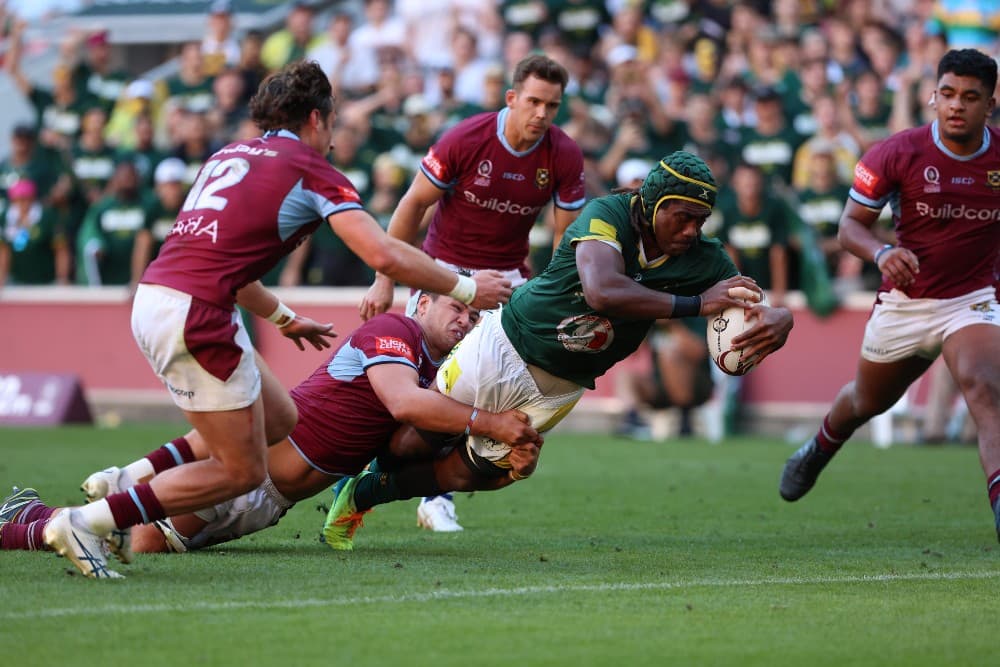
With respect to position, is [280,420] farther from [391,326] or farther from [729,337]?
[729,337]

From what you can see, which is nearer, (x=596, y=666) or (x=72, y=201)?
(x=596, y=666)

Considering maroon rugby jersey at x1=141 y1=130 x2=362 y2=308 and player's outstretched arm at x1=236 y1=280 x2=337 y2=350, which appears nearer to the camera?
maroon rugby jersey at x1=141 y1=130 x2=362 y2=308

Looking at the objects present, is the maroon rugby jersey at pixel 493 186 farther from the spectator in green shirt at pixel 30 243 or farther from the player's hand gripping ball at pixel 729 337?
the spectator in green shirt at pixel 30 243

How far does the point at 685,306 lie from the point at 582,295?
1.95ft

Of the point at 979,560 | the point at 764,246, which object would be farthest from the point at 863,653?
the point at 764,246

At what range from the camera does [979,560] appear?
7.89 metres

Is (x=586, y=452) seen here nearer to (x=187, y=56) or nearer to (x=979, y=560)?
(x=979, y=560)

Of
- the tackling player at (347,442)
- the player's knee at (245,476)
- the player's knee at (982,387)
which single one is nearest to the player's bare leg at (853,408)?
the player's knee at (982,387)

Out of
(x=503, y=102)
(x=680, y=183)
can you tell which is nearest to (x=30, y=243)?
(x=503, y=102)

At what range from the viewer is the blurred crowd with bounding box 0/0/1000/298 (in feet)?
54.7

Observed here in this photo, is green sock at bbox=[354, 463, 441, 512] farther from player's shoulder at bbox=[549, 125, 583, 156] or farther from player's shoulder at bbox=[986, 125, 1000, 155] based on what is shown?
player's shoulder at bbox=[986, 125, 1000, 155]

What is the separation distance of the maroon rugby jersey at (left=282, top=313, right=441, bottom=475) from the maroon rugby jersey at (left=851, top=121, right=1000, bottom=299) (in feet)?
9.64

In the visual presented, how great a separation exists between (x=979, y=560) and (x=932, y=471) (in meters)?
5.27

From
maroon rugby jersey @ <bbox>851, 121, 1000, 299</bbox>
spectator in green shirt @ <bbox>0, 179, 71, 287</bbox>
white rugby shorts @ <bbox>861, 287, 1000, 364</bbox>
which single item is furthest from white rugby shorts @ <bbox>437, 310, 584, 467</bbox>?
spectator in green shirt @ <bbox>0, 179, 71, 287</bbox>
